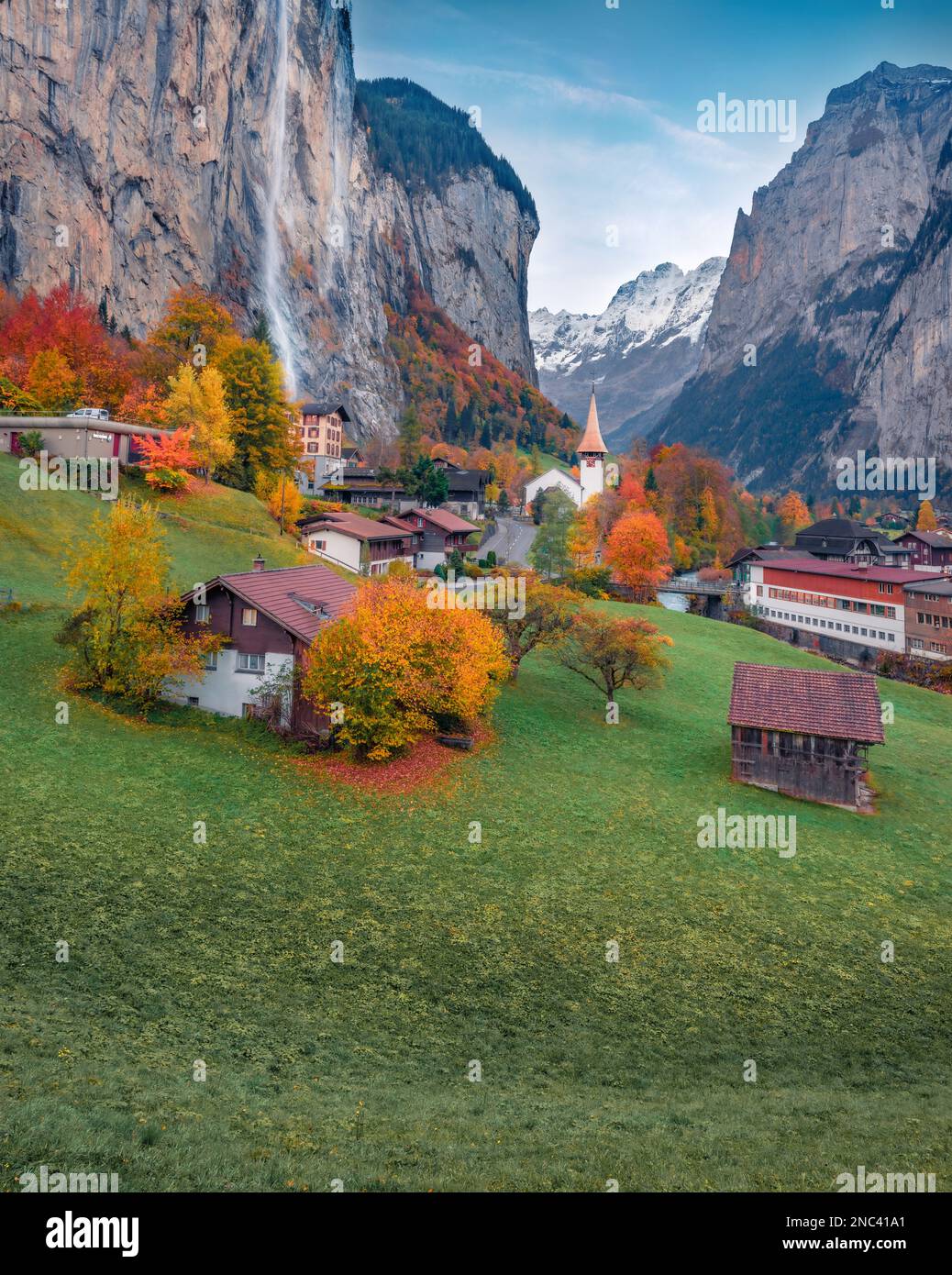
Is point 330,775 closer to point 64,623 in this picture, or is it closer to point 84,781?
point 84,781

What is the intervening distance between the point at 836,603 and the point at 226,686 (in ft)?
217

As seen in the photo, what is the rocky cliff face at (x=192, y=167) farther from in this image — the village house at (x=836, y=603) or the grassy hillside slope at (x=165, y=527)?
the village house at (x=836, y=603)

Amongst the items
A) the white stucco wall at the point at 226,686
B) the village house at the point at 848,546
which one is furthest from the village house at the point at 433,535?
the white stucco wall at the point at 226,686

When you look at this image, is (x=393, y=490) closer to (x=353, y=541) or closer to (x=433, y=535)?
(x=433, y=535)

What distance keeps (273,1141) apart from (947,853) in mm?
26224

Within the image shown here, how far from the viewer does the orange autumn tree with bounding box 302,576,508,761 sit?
101 feet

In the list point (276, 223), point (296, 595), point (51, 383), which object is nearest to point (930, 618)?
point (296, 595)

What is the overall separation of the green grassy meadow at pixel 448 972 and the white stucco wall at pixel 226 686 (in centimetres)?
102

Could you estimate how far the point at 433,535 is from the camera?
82625 mm

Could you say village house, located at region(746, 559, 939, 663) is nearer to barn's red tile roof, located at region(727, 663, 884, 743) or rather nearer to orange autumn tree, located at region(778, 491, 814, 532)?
barn's red tile roof, located at region(727, 663, 884, 743)

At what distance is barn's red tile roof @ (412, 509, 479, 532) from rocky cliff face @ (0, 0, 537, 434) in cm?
6376

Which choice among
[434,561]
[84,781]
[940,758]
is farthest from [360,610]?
[434,561]

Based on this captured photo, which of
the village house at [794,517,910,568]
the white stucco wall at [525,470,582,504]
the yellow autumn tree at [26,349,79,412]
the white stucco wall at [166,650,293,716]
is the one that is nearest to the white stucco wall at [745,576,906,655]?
the village house at [794,517,910,568]

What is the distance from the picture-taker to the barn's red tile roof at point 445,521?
82188mm
